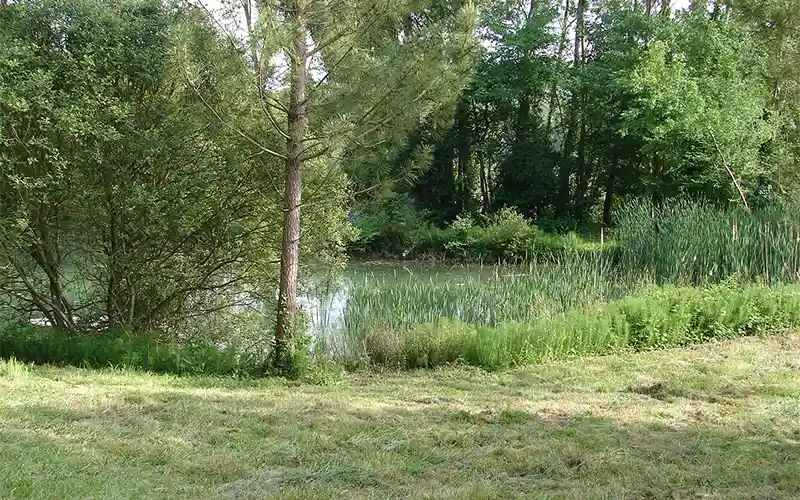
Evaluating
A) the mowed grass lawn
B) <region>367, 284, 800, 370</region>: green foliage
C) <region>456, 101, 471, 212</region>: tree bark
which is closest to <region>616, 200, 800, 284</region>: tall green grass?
<region>367, 284, 800, 370</region>: green foliage

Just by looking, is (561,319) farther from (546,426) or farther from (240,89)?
(240,89)

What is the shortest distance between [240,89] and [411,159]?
1733 mm

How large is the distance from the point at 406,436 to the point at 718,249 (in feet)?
23.7

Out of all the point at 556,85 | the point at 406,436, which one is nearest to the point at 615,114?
the point at 556,85

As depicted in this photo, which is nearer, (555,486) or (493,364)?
(555,486)

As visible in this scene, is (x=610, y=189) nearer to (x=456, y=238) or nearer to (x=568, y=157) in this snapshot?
(x=568, y=157)

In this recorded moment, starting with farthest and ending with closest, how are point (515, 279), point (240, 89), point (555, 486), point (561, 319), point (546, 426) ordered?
1. point (515, 279)
2. point (561, 319)
3. point (240, 89)
4. point (546, 426)
5. point (555, 486)

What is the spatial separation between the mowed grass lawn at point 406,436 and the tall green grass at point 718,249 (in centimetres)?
368

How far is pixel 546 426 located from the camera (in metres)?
4.21

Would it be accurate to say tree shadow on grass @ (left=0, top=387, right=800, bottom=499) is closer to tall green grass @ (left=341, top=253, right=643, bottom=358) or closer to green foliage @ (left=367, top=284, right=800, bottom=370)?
green foliage @ (left=367, top=284, right=800, bottom=370)

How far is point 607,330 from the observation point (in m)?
7.07

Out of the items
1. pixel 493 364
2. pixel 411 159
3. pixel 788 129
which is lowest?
pixel 493 364

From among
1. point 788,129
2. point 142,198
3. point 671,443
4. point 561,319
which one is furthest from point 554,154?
point 671,443

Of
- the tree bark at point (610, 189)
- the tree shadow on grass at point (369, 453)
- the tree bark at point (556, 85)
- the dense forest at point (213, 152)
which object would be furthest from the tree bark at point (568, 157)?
the tree shadow on grass at point (369, 453)
